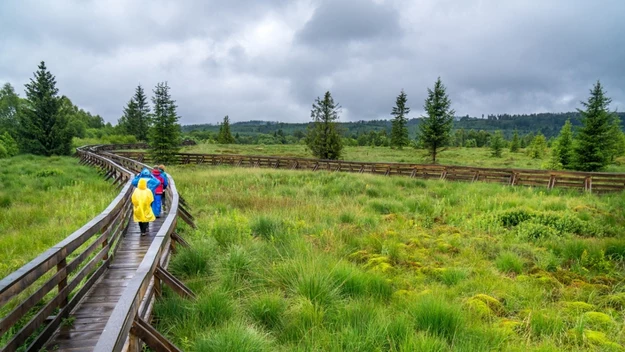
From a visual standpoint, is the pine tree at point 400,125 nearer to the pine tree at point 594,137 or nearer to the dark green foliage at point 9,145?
the pine tree at point 594,137

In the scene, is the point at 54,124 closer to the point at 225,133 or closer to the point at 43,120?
the point at 43,120

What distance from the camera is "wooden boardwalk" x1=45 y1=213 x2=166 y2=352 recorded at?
3604 millimetres

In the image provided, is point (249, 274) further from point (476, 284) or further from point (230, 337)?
point (476, 284)

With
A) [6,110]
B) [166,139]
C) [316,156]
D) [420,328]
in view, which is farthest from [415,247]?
[6,110]

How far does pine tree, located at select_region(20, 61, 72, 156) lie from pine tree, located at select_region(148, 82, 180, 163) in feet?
47.4

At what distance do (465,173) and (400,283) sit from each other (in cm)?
1708

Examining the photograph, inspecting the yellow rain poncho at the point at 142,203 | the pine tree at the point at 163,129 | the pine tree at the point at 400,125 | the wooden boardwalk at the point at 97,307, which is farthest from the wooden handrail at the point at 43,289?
the pine tree at the point at 400,125

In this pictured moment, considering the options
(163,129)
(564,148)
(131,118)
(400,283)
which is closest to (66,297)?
(400,283)

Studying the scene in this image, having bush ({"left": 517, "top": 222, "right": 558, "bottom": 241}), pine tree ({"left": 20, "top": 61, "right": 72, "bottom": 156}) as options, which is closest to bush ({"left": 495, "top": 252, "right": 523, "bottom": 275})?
bush ({"left": 517, "top": 222, "right": 558, "bottom": 241})

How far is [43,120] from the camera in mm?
37031

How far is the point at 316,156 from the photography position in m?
40.3

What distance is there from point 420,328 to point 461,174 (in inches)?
731

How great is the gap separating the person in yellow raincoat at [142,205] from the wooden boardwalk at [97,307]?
2.09ft

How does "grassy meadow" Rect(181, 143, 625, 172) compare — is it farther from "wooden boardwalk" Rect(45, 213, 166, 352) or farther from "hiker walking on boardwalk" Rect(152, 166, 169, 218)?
"wooden boardwalk" Rect(45, 213, 166, 352)
